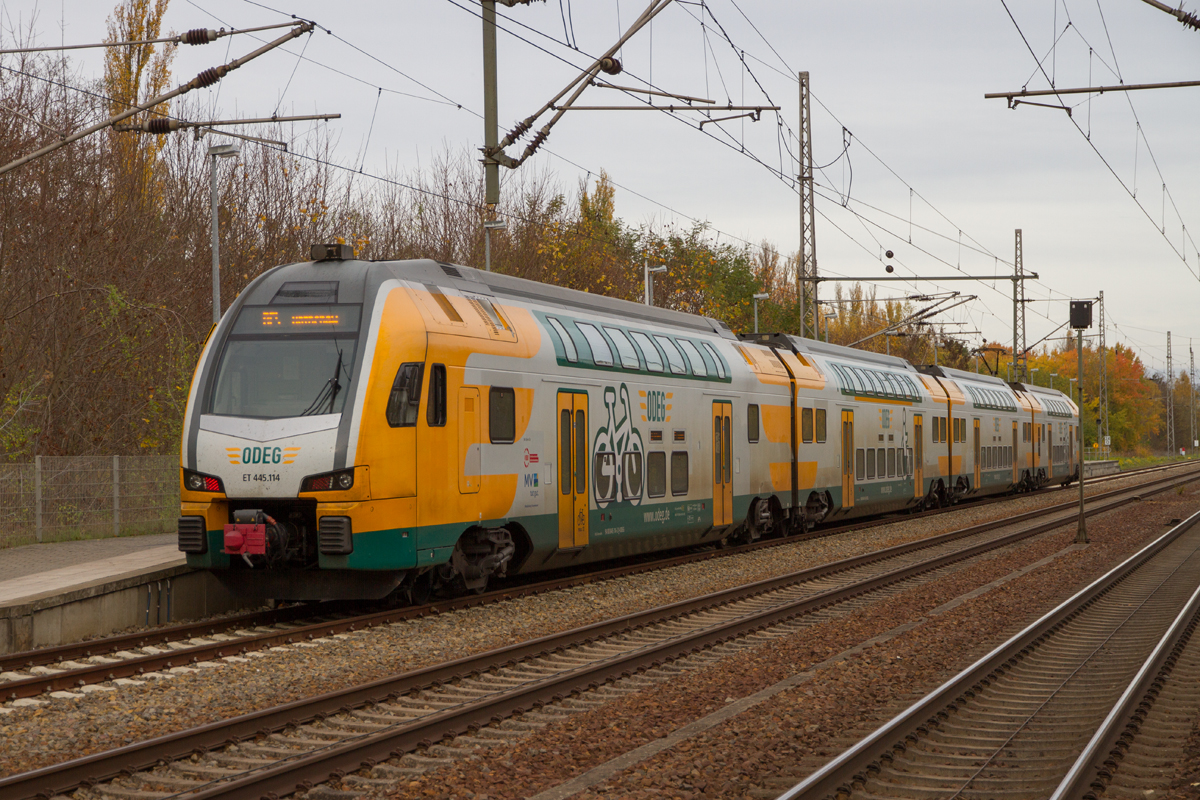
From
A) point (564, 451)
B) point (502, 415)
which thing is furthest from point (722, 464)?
point (502, 415)

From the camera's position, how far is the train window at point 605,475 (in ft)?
52.8

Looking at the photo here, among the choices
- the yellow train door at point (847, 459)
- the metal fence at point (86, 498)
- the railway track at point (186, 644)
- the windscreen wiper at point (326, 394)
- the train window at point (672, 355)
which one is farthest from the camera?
the yellow train door at point (847, 459)

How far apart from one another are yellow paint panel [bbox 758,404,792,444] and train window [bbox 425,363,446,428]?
961 cm

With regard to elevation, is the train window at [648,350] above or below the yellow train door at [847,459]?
above

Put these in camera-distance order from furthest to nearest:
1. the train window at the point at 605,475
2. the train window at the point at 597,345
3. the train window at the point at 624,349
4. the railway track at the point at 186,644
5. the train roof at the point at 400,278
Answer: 1. the train window at the point at 624,349
2. the train window at the point at 597,345
3. the train window at the point at 605,475
4. the train roof at the point at 400,278
5. the railway track at the point at 186,644

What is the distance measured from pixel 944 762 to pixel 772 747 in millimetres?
1069

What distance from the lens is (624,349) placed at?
672 inches

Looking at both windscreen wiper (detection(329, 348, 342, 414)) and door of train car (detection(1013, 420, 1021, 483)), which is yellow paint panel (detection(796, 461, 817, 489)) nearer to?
windscreen wiper (detection(329, 348, 342, 414))

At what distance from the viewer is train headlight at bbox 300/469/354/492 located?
11.9 metres

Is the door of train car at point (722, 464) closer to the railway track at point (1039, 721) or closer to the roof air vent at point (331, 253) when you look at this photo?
the railway track at point (1039, 721)

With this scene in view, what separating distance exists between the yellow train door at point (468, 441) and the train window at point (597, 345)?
3064 millimetres

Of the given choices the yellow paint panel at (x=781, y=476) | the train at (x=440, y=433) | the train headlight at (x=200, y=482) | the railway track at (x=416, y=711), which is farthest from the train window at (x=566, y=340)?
the yellow paint panel at (x=781, y=476)

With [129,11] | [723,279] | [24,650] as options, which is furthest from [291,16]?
[723,279]

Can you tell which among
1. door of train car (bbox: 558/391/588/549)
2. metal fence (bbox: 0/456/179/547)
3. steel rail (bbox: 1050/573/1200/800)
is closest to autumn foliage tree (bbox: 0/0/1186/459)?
metal fence (bbox: 0/456/179/547)
